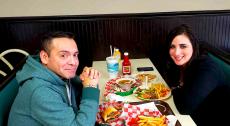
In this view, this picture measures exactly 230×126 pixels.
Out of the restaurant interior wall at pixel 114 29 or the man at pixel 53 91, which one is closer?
the man at pixel 53 91

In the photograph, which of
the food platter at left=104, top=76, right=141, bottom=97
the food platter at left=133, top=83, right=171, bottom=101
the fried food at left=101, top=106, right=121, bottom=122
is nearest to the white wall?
the food platter at left=104, top=76, right=141, bottom=97

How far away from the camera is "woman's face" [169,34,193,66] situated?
1714mm

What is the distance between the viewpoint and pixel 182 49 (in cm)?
174

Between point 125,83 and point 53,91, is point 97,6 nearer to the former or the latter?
point 125,83

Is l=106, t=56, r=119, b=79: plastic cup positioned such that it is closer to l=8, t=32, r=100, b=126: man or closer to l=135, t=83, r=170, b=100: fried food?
l=135, t=83, r=170, b=100: fried food

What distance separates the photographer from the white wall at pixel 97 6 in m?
2.72

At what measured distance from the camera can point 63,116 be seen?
1099 millimetres

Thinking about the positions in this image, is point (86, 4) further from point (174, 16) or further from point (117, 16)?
point (174, 16)

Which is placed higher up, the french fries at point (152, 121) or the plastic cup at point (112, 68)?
the plastic cup at point (112, 68)

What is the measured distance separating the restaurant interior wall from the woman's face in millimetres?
1072

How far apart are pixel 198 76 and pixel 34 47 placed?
6.34ft

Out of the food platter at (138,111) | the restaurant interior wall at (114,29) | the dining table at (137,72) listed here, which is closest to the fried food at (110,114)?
the food platter at (138,111)

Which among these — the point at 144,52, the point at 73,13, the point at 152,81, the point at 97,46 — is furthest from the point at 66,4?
the point at 152,81

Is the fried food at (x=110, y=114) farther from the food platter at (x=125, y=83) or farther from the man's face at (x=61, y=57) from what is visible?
the food platter at (x=125, y=83)
